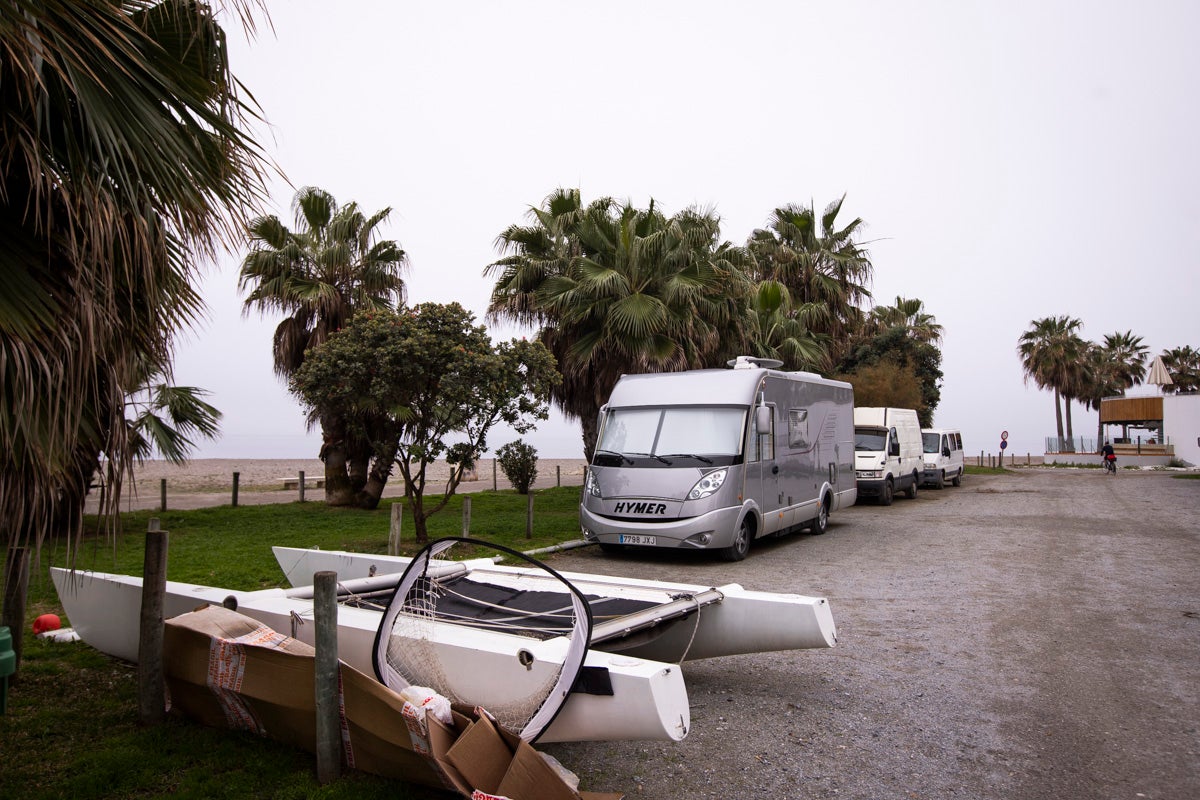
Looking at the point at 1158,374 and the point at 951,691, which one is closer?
the point at 951,691

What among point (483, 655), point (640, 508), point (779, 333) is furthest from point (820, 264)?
point (483, 655)

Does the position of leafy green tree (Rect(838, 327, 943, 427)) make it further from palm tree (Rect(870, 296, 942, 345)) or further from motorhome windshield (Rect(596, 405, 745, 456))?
motorhome windshield (Rect(596, 405, 745, 456))

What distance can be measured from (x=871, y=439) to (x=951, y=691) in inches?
657

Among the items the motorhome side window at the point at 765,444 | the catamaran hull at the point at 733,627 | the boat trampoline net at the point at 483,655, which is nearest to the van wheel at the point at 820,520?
the motorhome side window at the point at 765,444

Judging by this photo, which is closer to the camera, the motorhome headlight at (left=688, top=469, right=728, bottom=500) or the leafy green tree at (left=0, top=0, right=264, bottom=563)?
the leafy green tree at (left=0, top=0, right=264, bottom=563)

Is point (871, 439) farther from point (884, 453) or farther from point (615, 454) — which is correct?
point (615, 454)

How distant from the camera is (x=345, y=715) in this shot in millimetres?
3936

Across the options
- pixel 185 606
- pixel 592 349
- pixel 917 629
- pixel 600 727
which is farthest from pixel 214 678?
pixel 592 349

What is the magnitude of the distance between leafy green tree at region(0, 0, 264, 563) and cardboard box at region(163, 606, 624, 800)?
1.05m

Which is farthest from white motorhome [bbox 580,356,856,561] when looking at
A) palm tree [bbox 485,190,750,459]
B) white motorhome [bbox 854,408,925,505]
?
white motorhome [bbox 854,408,925,505]

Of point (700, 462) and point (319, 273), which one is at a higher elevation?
point (319, 273)

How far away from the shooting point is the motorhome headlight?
35.3 ft

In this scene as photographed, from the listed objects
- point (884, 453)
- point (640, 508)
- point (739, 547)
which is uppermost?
point (884, 453)

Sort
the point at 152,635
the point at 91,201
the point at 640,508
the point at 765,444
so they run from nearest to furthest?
1. the point at 91,201
2. the point at 152,635
3. the point at 640,508
4. the point at 765,444
